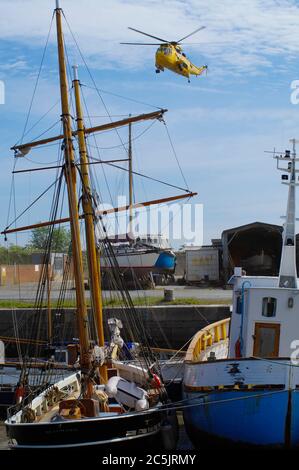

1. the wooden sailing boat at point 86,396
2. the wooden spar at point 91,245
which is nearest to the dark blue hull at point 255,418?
the wooden sailing boat at point 86,396

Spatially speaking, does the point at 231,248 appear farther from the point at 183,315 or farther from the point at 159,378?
the point at 159,378

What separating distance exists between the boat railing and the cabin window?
2.01 meters

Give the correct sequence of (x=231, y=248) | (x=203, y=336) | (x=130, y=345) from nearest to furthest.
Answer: (x=203, y=336), (x=130, y=345), (x=231, y=248)

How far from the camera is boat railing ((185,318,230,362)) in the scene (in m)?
18.8

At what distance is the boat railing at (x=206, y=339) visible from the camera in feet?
61.5

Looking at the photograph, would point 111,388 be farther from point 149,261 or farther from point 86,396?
point 149,261

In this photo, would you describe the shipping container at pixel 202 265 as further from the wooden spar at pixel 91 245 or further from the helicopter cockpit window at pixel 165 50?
the wooden spar at pixel 91 245

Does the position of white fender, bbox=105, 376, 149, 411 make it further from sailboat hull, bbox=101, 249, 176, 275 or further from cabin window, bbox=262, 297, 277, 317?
sailboat hull, bbox=101, 249, 176, 275

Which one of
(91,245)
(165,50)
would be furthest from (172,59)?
(91,245)

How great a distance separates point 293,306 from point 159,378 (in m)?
3.71

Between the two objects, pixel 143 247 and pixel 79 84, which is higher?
pixel 79 84

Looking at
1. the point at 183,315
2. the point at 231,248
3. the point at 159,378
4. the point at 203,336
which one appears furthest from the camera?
the point at 231,248
